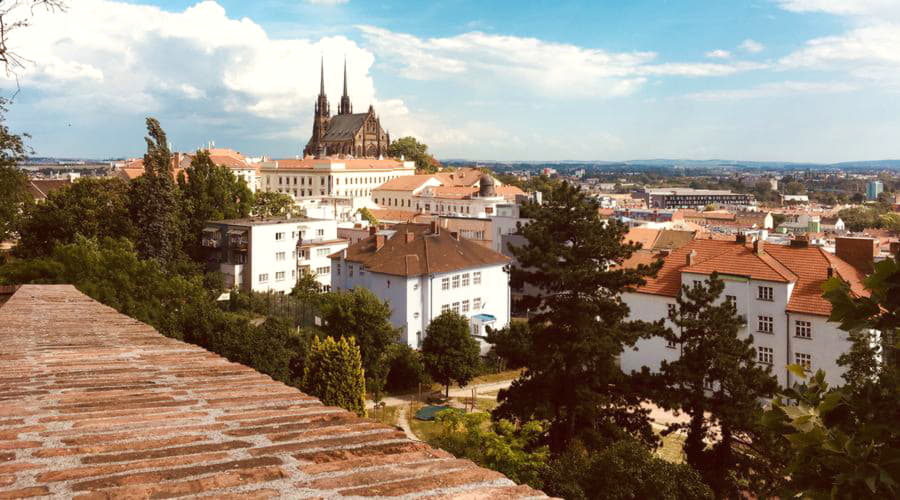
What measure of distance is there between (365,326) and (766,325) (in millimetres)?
18624

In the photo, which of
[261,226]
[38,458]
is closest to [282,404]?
[38,458]

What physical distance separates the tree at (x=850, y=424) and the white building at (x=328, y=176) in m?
114

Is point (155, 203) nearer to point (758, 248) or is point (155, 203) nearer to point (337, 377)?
point (337, 377)

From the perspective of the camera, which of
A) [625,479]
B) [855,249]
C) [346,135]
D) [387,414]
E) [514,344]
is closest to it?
[625,479]

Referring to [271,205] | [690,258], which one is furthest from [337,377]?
[271,205]

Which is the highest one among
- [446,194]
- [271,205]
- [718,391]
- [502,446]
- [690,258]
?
[446,194]

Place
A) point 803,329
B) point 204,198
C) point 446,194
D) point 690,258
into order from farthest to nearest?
point 446,194, point 204,198, point 690,258, point 803,329

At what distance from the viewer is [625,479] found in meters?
16.5

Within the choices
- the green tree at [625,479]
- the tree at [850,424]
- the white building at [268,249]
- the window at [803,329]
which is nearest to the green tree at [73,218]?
the white building at [268,249]

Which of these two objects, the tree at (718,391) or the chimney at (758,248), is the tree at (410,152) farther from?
the tree at (718,391)

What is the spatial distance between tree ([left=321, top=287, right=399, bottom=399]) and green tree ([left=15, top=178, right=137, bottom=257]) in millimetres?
24415

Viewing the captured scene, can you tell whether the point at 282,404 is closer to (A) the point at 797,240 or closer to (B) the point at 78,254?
(B) the point at 78,254

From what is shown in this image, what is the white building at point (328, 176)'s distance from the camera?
12194 cm

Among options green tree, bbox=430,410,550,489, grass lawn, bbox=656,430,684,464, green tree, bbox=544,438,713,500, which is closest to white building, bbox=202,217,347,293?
green tree, bbox=430,410,550,489
